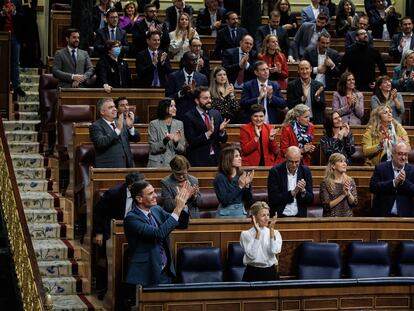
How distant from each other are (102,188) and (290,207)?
1669mm

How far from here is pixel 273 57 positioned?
1407cm

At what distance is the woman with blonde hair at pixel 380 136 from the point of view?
480 inches

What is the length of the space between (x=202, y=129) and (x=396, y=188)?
1939 mm

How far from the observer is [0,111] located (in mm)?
14711

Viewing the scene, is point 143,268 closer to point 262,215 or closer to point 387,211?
point 262,215

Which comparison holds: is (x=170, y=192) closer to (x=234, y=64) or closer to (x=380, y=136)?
(x=380, y=136)

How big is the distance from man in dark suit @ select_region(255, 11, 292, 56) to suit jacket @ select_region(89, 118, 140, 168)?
3947mm

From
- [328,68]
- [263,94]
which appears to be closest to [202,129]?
[263,94]

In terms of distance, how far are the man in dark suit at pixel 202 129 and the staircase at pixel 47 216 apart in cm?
137

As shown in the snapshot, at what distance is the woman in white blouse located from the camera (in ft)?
31.6

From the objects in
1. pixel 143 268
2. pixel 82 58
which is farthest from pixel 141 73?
pixel 143 268

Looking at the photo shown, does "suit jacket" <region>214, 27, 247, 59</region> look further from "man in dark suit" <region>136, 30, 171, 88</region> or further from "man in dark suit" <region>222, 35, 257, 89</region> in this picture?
"man in dark suit" <region>136, 30, 171, 88</region>

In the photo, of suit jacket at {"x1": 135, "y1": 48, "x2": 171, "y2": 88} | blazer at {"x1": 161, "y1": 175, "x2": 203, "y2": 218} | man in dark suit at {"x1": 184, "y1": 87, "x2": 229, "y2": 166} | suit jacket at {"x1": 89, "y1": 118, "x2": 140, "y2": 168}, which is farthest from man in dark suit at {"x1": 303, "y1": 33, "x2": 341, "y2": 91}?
blazer at {"x1": 161, "y1": 175, "x2": 203, "y2": 218}

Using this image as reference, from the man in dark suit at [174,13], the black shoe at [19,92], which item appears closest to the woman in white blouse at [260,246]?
the black shoe at [19,92]
